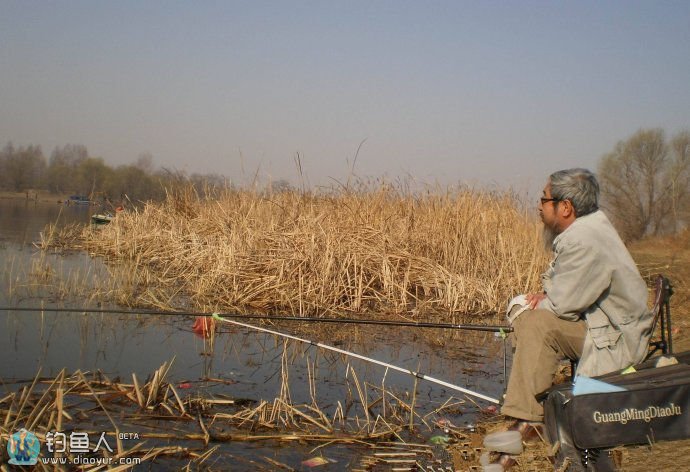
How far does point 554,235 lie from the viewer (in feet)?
11.6

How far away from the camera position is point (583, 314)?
323cm

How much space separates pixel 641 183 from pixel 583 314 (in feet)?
95.3

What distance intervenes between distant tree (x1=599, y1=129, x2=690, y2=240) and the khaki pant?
1078 inches

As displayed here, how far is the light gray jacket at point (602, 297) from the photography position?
3090 mm

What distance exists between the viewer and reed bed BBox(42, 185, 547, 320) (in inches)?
298

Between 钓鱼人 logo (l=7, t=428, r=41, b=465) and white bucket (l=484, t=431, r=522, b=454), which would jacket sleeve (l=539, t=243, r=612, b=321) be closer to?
white bucket (l=484, t=431, r=522, b=454)

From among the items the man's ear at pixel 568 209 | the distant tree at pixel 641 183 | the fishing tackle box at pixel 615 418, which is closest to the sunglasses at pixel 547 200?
the man's ear at pixel 568 209

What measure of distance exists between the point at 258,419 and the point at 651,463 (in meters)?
2.04

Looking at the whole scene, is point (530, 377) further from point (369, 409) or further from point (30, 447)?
point (30, 447)

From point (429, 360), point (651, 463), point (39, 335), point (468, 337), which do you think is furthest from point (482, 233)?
point (651, 463)

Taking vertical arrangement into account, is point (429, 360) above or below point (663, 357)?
below

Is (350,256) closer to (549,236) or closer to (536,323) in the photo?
(549,236)

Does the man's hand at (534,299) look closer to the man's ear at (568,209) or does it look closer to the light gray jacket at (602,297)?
the light gray jacket at (602,297)

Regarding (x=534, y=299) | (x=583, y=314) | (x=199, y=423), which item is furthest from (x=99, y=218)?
(x=583, y=314)
